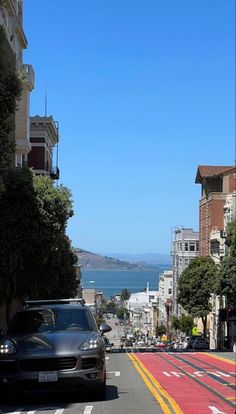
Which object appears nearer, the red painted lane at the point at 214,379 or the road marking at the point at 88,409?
the road marking at the point at 88,409

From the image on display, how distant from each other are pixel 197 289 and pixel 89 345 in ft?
226

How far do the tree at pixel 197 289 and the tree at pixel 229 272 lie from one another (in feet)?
50.6

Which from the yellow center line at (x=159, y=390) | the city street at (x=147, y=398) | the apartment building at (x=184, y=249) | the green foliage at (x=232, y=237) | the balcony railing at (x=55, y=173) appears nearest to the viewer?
the city street at (x=147, y=398)

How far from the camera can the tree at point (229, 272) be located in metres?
57.9

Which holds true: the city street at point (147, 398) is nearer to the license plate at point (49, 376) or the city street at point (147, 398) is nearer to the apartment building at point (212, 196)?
the license plate at point (49, 376)

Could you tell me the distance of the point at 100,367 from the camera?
1180 cm

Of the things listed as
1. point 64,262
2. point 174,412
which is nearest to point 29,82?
point 64,262

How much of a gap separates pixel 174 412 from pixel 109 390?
3485 mm

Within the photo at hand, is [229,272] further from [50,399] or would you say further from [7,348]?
[7,348]

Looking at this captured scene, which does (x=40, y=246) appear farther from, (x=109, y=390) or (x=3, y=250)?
(x=109, y=390)

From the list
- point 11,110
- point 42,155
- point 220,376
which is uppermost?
point 42,155

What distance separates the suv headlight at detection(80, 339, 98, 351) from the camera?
11680mm

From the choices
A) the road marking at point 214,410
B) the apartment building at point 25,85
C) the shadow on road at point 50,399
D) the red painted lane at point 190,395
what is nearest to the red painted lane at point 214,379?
the red painted lane at point 190,395

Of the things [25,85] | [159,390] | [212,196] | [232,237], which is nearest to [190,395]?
[159,390]
